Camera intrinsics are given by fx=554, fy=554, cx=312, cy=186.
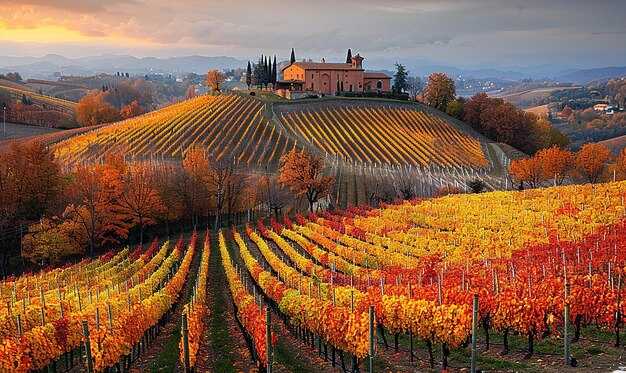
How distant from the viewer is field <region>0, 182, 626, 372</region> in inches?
739

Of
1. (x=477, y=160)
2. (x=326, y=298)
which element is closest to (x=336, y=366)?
(x=326, y=298)

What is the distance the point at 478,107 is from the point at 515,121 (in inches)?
329

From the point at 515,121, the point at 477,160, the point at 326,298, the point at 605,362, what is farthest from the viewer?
the point at 515,121

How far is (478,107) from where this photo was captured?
11844cm

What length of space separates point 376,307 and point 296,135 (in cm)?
7239

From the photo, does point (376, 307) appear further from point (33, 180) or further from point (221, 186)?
point (33, 180)

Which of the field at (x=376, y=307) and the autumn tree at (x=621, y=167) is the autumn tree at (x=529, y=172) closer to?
the autumn tree at (x=621, y=167)

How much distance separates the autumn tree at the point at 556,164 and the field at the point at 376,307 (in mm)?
39392

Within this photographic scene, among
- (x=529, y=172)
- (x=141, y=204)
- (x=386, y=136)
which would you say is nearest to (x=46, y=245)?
(x=141, y=204)

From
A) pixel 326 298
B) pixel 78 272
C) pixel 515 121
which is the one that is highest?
pixel 515 121

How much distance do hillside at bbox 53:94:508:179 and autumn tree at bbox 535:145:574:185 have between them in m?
13.4

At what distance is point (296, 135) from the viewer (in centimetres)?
9194

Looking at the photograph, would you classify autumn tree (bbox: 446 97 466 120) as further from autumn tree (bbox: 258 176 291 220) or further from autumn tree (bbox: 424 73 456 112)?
autumn tree (bbox: 258 176 291 220)

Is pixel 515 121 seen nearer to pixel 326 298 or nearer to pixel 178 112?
pixel 178 112
